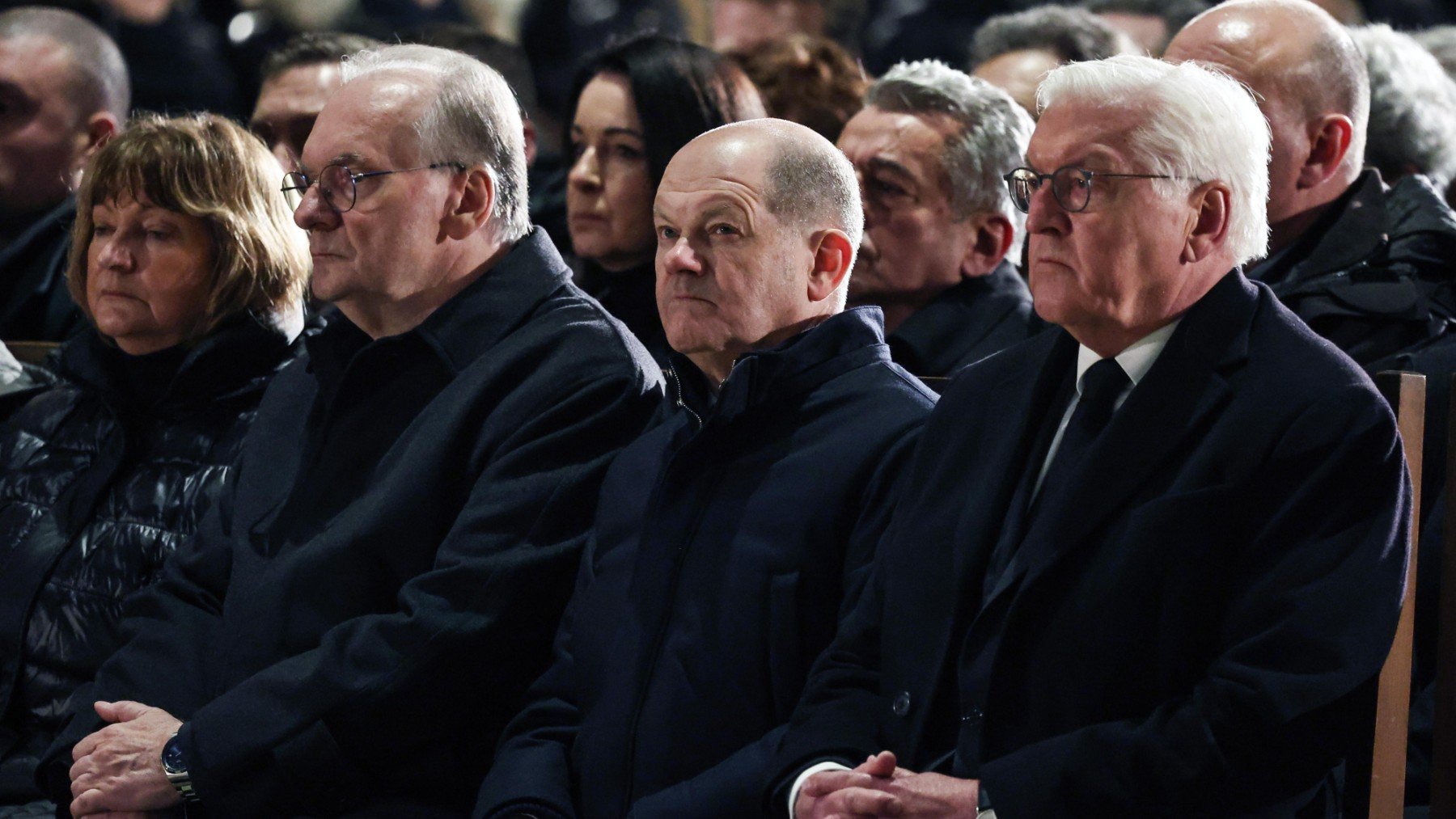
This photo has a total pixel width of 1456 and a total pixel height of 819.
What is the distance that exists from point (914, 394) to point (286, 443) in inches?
41.4

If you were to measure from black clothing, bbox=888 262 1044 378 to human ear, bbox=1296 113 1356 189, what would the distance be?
0.55 metres

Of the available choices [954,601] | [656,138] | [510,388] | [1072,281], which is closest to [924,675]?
[954,601]

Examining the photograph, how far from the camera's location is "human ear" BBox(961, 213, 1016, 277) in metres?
3.55

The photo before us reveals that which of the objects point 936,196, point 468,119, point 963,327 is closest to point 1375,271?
point 963,327

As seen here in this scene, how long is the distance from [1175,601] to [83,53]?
356cm

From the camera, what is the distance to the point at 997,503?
7.00 feet

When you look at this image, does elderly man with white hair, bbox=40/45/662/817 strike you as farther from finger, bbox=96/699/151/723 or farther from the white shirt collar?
the white shirt collar

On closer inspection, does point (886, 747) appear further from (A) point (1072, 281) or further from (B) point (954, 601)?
(A) point (1072, 281)

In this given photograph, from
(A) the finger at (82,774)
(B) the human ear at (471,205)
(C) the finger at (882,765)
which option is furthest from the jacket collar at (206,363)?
(C) the finger at (882,765)

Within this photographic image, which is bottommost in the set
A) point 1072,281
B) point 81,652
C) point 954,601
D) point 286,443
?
point 81,652

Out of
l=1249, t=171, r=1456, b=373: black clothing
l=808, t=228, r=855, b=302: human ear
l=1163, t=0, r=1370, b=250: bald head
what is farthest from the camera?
l=1163, t=0, r=1370, b=250: bald head

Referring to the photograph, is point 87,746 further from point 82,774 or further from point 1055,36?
point 1055,36

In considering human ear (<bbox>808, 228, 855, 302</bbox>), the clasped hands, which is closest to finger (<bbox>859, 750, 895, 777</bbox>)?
the clasped hands

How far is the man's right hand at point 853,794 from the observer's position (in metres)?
2.00
